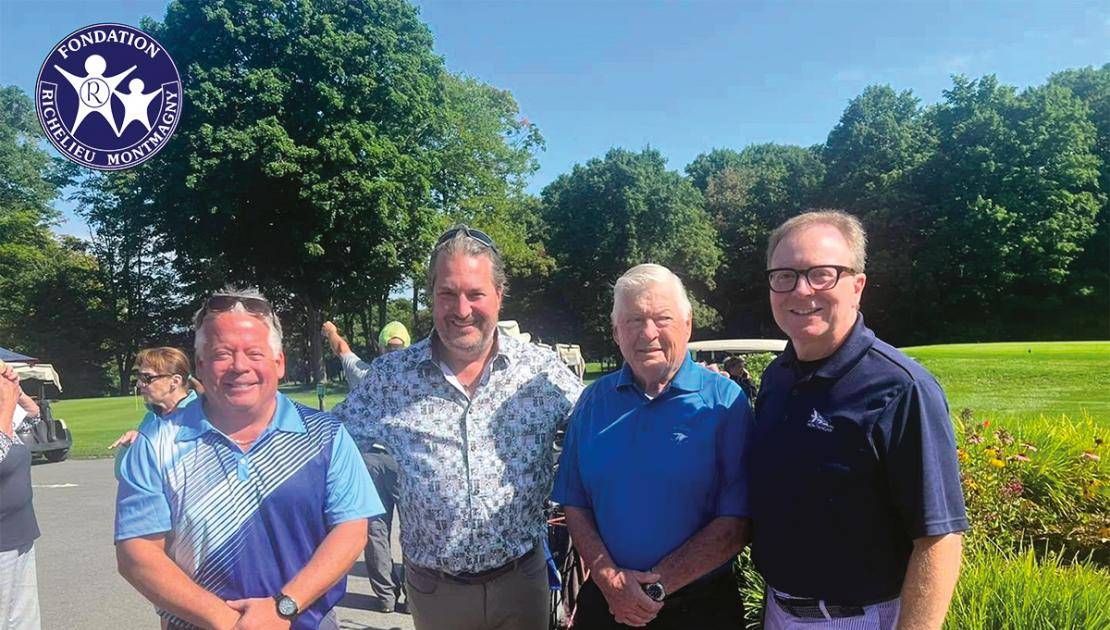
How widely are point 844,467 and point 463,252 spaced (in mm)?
1580

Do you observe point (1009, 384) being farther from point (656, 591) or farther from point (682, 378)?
point (656, 591)

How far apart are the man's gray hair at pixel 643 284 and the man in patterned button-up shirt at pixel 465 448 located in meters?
0.51

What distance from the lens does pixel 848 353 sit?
2.12 m

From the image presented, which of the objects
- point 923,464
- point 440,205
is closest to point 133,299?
point 440,205

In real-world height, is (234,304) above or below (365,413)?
above

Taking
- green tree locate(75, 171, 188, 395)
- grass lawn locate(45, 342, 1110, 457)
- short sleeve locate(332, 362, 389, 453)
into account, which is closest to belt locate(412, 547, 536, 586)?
short sleeve locate(332, 362, 389, 453)

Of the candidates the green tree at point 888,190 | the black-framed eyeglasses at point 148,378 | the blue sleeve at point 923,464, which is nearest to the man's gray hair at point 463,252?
the blue sleeve at point 923,464

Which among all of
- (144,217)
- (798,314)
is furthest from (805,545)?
(144,217)

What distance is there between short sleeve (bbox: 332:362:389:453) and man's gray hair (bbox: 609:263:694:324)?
104 cm

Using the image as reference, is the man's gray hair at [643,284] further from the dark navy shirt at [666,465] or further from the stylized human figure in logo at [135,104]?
the stylized human figure in logo at [135,104]

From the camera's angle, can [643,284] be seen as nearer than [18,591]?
Yes

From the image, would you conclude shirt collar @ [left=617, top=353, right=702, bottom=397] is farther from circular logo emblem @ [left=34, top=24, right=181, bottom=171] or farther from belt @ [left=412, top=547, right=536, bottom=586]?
circular logo emblem @ [left=34, top=24, right=181, bottom=171]

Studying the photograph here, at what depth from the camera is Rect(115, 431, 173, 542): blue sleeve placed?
1.93m

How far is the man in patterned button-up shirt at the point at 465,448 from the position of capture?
265cm
